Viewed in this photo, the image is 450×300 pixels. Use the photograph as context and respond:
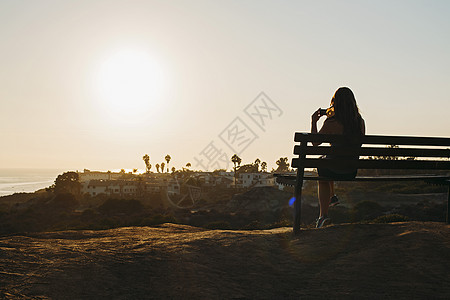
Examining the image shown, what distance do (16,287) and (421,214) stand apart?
28.4 meters

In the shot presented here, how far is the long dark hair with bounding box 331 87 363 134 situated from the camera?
5.69 m

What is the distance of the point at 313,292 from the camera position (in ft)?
11.0

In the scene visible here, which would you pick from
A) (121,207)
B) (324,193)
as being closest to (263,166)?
(121,207)

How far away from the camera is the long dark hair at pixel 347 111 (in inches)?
224

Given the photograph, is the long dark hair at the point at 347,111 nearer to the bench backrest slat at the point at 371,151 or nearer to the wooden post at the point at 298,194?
the bench backrest slat at the point at 371,151

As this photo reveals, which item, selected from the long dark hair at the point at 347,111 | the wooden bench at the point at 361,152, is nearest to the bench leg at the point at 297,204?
the wooden bench at the point at 361,152

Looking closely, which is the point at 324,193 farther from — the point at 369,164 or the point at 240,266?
the point at 240,266

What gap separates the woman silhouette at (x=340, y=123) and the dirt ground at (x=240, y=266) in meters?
0.92

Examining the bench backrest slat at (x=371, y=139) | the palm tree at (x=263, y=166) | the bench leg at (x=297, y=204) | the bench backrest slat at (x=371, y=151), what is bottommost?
the bench leg at (x=297, y=204)

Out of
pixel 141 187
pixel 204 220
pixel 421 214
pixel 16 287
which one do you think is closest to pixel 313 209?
pixel 204 220

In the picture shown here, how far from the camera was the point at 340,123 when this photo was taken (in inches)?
228

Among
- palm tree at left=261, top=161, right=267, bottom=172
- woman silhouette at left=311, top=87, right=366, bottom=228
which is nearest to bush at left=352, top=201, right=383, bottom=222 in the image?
woman silhouette at left=311, top=87, right=366, bottom=228

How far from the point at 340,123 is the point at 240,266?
2.92 meters

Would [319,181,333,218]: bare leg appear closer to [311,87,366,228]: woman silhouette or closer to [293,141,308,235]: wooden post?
[311,87,366,228]: woman silhouette
